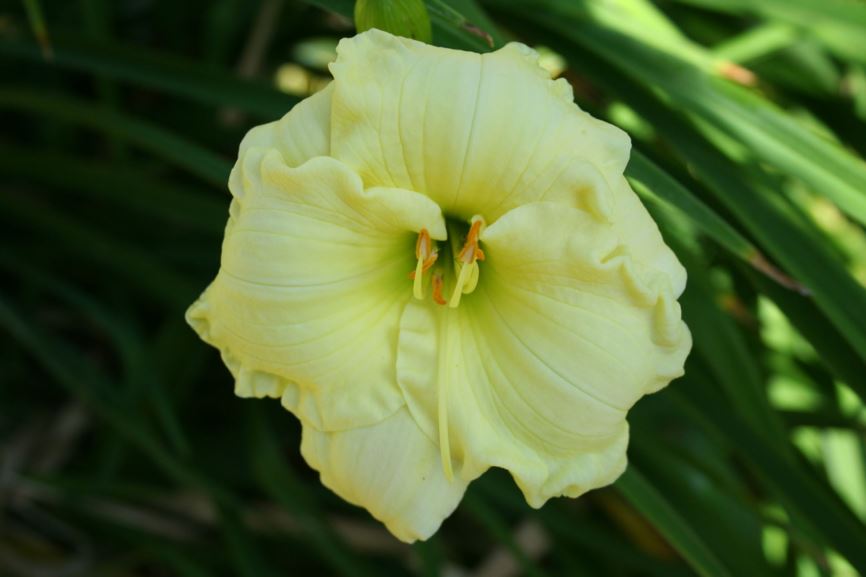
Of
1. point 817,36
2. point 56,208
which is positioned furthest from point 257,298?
point 56,208

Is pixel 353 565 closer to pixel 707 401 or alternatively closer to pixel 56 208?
pixel 707 401

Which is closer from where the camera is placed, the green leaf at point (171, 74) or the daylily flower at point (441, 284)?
the daylily flower at point (441, 284)

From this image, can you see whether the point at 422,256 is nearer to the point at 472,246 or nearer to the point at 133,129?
the point at 472,246

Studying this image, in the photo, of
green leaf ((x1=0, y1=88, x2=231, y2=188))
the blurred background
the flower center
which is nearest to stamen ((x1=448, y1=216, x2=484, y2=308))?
the flower center

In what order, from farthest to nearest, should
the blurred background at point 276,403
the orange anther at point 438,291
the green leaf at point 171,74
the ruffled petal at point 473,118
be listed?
the green leaf at point 171,74
the blurred background at point 276,403
the orange anther at point 438,291
the ruffled petal at point 473,118

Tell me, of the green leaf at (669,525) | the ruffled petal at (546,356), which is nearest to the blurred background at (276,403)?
the green leaf at (669,525)

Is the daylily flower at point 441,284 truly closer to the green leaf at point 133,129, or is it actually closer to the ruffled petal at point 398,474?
the ruffled petal at point 398,474

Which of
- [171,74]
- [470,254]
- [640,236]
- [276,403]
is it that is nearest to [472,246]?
[470,254]
